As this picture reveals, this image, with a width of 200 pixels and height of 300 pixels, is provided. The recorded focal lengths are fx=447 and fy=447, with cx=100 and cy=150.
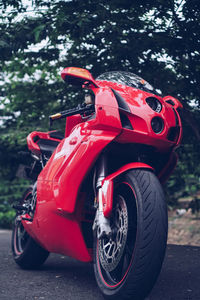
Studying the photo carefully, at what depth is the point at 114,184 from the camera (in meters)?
2.85

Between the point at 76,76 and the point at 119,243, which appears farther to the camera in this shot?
the point at 76,76

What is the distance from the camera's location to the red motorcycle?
251 cm

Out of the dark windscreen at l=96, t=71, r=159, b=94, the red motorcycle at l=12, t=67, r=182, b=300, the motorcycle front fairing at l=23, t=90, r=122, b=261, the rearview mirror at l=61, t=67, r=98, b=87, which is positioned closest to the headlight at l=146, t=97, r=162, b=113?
the red motorcycle at l=12, t=67, r=182, b=300

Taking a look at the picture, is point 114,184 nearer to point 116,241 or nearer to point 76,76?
point 116,241

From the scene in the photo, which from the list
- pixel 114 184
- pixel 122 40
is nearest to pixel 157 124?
pixel 114 184

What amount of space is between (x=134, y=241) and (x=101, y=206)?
288 millimetres

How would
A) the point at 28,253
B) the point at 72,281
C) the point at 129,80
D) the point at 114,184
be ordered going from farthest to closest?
the point at 28,253 → the point at 72,281 → the point at 129,80 → the point at 114,184

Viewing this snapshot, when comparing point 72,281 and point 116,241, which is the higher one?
point 116,241

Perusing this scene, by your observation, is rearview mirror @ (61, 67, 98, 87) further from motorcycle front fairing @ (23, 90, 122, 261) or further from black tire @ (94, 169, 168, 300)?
black tire @ (94, 169, 168, 300)

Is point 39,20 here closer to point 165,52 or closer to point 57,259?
point 165,52

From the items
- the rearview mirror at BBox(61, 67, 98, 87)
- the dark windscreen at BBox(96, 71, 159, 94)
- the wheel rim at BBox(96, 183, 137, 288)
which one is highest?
the rearview mirror at BBox(61, 67, 98, 87)

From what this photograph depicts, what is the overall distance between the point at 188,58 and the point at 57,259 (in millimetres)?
3088

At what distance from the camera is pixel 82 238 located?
3100 millimetres

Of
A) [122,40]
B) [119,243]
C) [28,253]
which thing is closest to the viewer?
[119,243]
